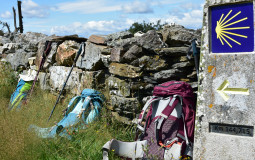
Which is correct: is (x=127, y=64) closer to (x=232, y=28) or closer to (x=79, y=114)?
(x=79, y=114)

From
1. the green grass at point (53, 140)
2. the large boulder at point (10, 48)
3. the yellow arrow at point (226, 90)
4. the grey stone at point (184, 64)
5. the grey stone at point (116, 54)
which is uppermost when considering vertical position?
the large boulder at point (10, 48)

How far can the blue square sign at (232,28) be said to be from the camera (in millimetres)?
2475

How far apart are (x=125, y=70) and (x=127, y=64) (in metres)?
0.11

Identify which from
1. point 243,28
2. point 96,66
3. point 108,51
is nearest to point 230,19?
point 243,28

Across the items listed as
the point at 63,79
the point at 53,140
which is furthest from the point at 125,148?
the point at 63,79

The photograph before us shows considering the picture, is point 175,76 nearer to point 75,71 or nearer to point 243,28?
point 243,28

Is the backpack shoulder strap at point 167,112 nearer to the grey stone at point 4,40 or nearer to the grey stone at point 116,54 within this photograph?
the grey stone at point 116,54

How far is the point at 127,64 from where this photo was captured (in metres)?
4.30

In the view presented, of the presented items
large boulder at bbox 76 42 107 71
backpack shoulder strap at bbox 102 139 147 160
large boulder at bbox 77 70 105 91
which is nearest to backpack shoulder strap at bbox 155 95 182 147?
backpack shoulder strap at bbox 102 139 147 160

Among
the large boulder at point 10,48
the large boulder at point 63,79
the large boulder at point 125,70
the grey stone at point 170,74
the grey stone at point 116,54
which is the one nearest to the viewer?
the grey stone at point 170,74

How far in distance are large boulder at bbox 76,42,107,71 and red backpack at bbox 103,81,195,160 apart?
174cm

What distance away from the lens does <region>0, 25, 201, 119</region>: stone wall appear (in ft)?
12.2

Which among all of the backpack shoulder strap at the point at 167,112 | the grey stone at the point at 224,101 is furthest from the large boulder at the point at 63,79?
the grey stone at the point at 224,101

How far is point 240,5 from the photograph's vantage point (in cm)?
251
